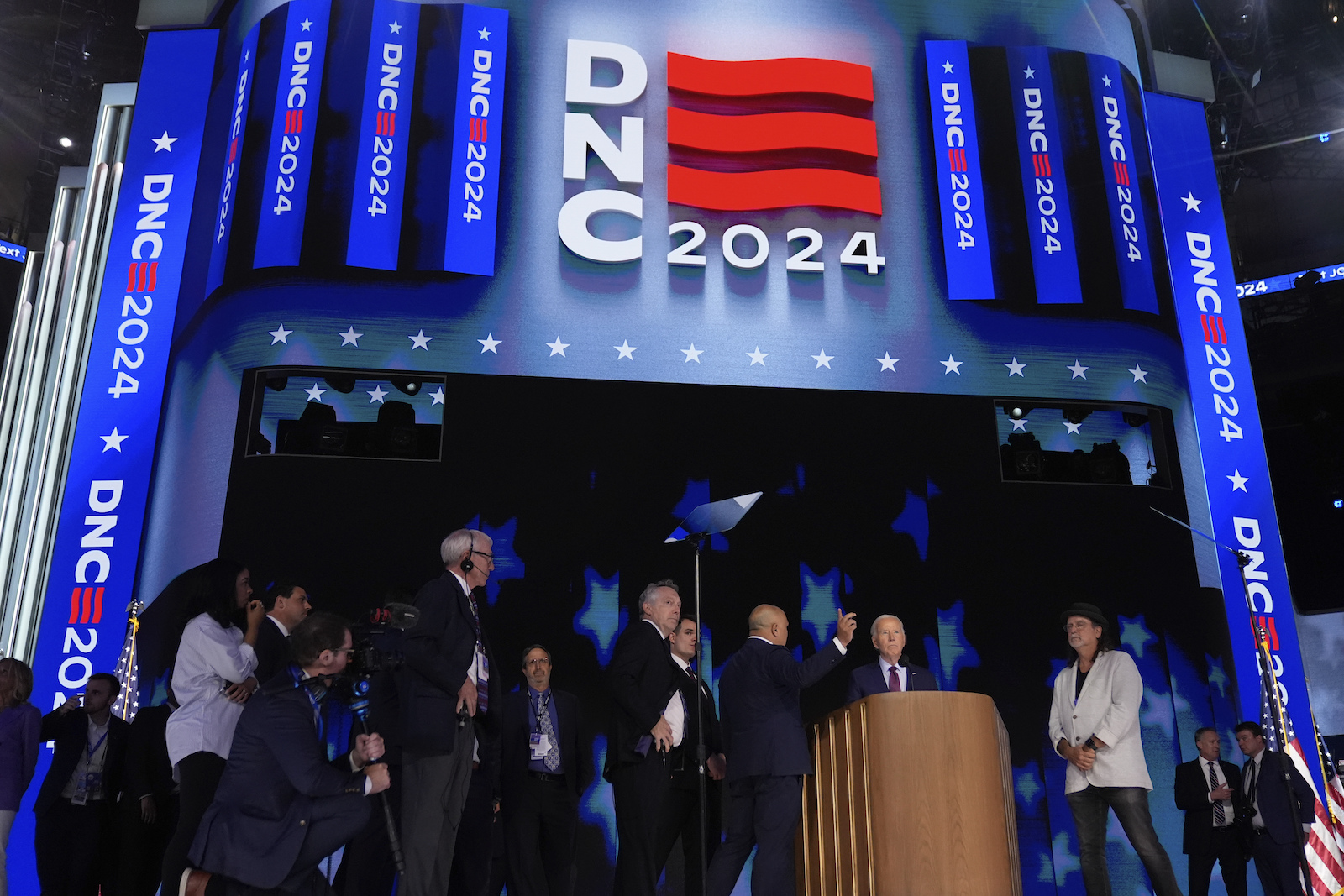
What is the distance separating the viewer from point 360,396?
26.9 ft

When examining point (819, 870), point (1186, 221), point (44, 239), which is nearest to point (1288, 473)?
point (1186, 221)

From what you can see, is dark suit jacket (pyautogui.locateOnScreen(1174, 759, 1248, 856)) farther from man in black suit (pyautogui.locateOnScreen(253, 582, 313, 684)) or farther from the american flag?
the american flag

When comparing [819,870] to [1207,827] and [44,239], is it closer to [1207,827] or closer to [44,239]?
[1207,827]

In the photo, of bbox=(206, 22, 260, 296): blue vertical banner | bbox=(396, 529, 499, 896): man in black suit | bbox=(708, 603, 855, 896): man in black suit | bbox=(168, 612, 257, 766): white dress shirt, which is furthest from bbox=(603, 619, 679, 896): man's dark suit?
bbox=(206, 22, 260, 296): blue vertical banner

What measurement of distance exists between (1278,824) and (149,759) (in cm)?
647

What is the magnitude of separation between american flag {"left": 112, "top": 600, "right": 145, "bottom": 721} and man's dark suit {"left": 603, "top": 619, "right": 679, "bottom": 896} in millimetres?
3453

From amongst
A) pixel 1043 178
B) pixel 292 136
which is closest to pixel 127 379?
pixel 292 136

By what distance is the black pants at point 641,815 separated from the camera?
5531 mm

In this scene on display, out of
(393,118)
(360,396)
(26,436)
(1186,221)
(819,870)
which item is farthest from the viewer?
(26,436)

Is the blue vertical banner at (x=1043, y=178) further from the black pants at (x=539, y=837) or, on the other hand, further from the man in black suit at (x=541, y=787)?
the black pants at (x=539, y=837)

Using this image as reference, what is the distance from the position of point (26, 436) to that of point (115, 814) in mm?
7135

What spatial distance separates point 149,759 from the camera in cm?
582

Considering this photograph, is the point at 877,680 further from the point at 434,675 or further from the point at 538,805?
the point at 434,675

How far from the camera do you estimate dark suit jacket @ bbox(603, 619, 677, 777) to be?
5.50m
